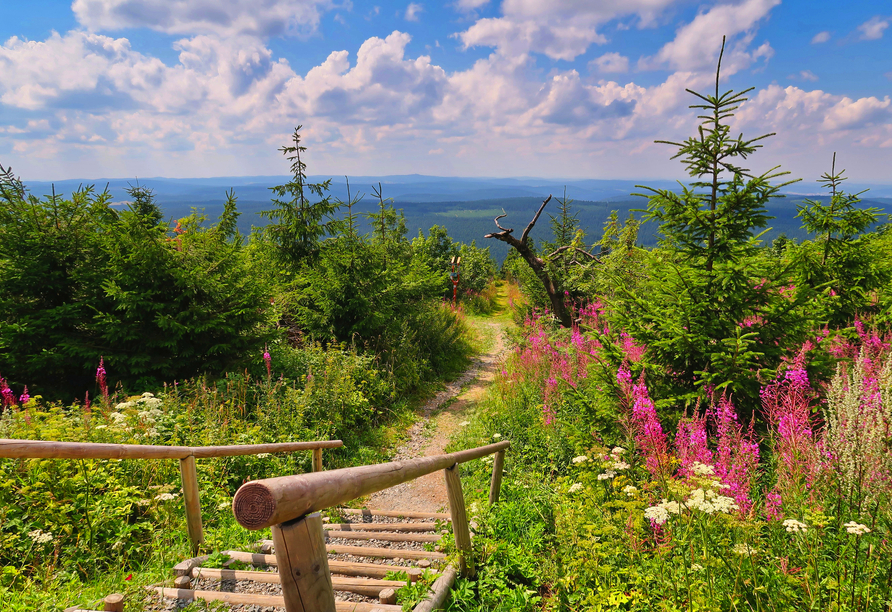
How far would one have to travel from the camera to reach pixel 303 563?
147 centimetres

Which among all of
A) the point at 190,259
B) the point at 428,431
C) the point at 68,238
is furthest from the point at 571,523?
the point at 68,238

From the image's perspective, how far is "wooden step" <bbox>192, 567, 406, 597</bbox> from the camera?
300 centimetres

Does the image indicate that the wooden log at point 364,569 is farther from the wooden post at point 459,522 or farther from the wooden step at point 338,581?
the wooden post at point 459,522

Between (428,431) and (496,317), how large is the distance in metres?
13.3

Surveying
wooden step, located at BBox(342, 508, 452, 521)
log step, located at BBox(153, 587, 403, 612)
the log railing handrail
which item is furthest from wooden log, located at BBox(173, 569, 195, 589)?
wooden step, located at BBox(342, 508, 452, 521)

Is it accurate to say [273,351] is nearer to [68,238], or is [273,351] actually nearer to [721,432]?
[68,238]

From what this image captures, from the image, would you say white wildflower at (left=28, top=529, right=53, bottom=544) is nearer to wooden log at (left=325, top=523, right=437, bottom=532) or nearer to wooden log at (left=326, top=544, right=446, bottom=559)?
wooden log at (left=326, top=544, right=446, bottom=559)

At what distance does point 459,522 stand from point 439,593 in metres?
0.50

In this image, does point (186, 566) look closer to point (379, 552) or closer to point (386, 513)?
point (379, 552)

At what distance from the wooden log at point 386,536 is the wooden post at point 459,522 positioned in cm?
80

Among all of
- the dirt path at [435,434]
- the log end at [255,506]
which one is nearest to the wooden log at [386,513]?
the dirt path at [435,434]

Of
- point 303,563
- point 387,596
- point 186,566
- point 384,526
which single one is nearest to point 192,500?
point 186,566

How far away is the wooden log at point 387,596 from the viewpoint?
2.81m

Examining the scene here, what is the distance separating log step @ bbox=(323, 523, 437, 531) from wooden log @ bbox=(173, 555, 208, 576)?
1364mm
